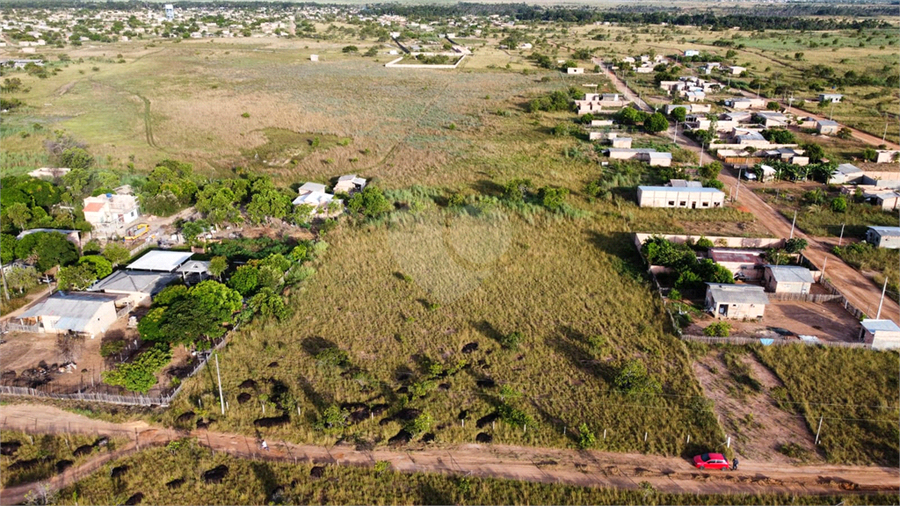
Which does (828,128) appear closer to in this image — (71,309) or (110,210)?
(110,210)

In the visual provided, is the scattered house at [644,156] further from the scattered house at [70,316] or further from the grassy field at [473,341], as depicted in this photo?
the scattered house at [70,316]

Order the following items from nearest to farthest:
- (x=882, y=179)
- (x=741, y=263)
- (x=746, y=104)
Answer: (x=741, y=263) < (x=882, y=179) < (x=746, y=104)

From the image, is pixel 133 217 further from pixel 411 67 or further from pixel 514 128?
pixel 411 67

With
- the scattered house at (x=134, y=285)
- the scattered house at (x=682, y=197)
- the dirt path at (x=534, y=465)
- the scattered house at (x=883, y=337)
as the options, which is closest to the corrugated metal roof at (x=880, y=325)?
the scattered house at (x=883, y=337)

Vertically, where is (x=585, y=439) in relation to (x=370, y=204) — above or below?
below

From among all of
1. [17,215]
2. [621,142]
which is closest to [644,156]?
[621,142]

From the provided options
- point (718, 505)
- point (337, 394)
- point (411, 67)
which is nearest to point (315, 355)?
point (337, 394)

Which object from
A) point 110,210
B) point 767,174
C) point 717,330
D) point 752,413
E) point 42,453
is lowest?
point 42,453
